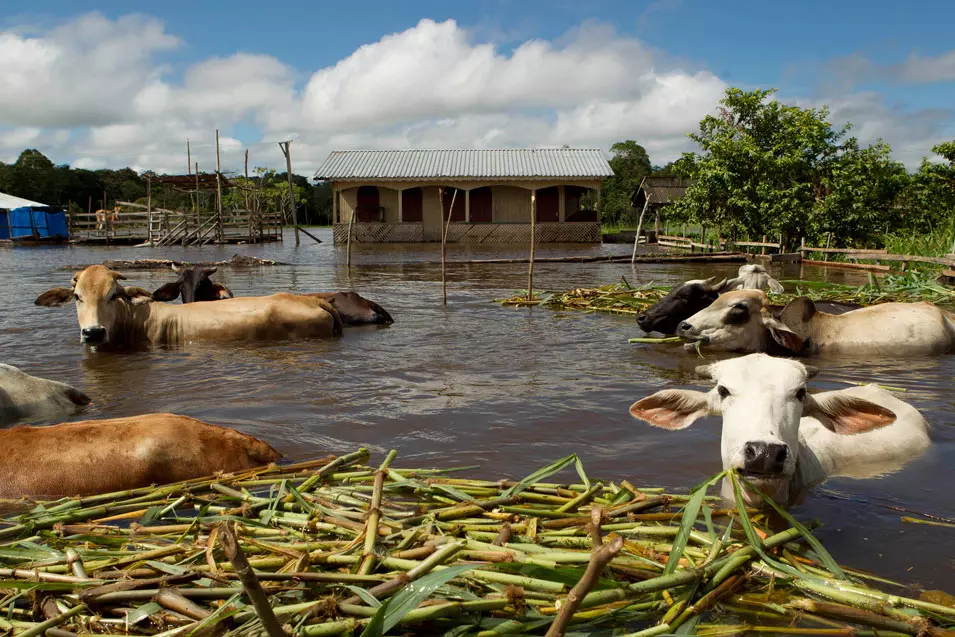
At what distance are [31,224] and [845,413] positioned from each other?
45.2 meters

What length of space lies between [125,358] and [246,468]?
5188 mm

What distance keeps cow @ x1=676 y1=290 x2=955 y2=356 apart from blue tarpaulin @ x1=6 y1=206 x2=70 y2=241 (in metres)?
40.3

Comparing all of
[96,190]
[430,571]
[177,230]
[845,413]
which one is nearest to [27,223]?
[177,230]

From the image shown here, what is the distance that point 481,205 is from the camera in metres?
40.3

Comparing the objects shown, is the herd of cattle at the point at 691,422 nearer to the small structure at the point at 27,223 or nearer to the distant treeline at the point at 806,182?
the distant treeline at the point at 806,182

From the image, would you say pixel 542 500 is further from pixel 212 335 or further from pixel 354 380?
pixel 212 335

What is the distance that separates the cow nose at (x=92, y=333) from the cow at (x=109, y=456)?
490cm

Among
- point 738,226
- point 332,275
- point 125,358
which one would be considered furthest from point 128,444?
point 738,226

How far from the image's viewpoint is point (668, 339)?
30.6ft

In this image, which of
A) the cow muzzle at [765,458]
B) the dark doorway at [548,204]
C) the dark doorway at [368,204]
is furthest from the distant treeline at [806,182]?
the cow muzzle at [765,458]

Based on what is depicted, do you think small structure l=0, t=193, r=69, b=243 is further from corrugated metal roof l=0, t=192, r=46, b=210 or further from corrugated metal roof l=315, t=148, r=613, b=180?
corrugated metal roof l=315, t=148, r=613, b=180

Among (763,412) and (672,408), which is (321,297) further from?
(763,412)

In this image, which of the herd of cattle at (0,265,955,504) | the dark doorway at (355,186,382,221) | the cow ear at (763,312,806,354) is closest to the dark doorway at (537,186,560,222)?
the dark doorway at (355,186,382,221)

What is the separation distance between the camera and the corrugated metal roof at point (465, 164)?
38.0 metres
